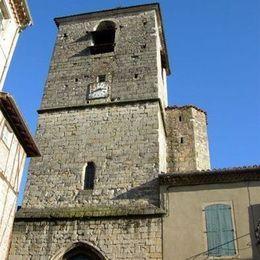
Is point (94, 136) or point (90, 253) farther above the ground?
point (94, 136)

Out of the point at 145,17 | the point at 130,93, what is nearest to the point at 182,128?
the point at 130,93

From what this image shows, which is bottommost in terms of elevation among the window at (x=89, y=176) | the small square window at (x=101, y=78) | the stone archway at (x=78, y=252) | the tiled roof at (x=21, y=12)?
the stone archway at (x=78, y=252)

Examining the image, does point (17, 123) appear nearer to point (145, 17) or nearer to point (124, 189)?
point (124, 189)

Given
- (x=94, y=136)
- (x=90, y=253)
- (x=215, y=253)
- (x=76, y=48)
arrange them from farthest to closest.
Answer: (x=76, y=48)
(x=94, y=136)
(x=90, y=253)
(x=215, y=253)

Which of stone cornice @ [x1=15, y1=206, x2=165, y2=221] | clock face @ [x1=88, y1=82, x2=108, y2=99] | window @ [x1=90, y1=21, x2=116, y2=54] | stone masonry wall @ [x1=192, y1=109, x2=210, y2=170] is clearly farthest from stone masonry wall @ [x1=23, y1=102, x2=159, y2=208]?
window @ [x1=90, y1=21, x2=116, y2=54]

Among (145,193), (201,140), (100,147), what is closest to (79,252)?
(145,193)

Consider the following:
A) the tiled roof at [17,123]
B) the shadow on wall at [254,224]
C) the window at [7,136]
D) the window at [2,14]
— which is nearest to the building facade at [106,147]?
the tiled roof at [17,123]

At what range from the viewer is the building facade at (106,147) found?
1121 cm

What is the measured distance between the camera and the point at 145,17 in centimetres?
1752

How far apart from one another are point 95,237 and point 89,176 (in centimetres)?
227

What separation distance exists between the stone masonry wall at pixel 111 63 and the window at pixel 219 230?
5037mm

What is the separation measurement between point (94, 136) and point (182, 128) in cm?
384

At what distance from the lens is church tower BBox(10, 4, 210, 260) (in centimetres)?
1122

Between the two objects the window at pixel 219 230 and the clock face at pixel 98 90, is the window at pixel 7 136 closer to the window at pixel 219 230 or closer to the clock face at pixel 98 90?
the clock face at pixel 98 90
